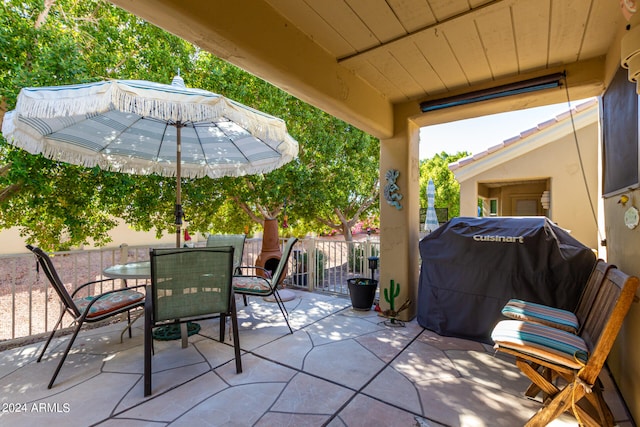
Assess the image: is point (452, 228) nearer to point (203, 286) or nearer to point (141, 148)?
point (203, 286)

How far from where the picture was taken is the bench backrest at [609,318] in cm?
154

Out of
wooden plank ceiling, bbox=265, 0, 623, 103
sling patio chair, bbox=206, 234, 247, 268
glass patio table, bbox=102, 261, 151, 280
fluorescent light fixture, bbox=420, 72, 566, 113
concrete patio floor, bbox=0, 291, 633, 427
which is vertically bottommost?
concrete patio floor, bbox=0, 291, 633, 427

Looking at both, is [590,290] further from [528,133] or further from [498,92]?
[528,133]

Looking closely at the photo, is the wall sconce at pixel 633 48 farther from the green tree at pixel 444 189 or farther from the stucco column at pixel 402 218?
the green tree at pixel 444 189

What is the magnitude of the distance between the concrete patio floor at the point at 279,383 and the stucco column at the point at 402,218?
0.65 m

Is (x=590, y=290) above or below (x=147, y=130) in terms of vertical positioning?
below

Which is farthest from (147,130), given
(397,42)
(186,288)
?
(397,42)

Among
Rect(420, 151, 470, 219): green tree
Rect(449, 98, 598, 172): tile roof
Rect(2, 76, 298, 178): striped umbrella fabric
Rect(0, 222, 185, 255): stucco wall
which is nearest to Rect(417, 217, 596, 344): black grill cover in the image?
Rect(2, 76, 298, 178): striped umbrella fabric

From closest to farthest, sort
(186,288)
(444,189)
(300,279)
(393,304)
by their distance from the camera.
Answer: (186,288)
(393,304)
(300,279)
(444,189)

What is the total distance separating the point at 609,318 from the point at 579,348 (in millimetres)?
251

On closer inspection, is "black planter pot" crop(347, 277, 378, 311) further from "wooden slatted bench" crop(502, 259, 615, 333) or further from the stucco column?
"wooden slatted bench" crop(502, 259, 615, 333)

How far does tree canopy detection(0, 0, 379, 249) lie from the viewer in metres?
3.40

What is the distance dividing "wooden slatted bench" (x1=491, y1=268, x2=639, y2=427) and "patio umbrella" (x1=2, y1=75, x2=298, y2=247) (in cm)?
245

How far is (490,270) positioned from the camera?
2924 mm
